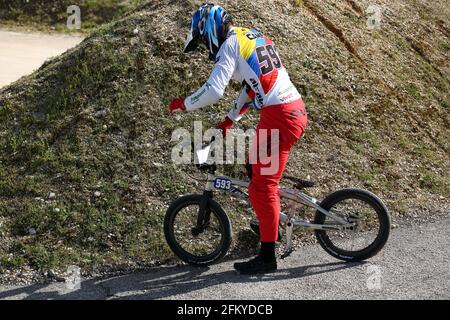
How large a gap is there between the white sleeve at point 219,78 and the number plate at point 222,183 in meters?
0.81

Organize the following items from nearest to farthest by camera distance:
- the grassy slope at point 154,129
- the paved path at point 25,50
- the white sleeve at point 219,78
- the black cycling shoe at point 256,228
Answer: the white sleeve at point 219,78
the black cycling shoe at point 256,228
the grassy slope at point 154,129
the paved path at point 25,50

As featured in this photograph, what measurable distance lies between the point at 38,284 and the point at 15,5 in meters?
15.2

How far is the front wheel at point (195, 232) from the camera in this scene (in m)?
5.96

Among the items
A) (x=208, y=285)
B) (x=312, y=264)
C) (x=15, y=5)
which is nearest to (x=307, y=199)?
(x=312, y=264)

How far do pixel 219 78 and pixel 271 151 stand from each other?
2.49ft

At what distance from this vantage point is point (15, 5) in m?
19.3

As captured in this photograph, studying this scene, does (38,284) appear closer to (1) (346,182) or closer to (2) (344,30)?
(1) (346,182)

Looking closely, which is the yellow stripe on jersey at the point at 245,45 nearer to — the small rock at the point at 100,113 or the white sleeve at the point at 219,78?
the white sleeve at the point at 219,78

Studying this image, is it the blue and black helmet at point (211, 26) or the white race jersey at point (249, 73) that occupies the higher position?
the blue and black helmet at point (211, 26)

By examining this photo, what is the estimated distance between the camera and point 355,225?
6.00 metres

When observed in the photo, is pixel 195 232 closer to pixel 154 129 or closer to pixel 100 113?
pixel 154 129

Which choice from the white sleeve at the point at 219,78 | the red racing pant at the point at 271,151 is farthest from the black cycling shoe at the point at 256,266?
the white sleeve at the point at 219,78

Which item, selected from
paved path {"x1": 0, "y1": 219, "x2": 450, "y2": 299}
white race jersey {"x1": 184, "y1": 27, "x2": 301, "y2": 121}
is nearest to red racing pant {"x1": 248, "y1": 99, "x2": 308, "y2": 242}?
white race jersey {"x1": 184, "y1": 27, "x2": 301, "y2": 121}

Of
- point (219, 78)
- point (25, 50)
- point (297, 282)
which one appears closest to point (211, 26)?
point (219, 78)
